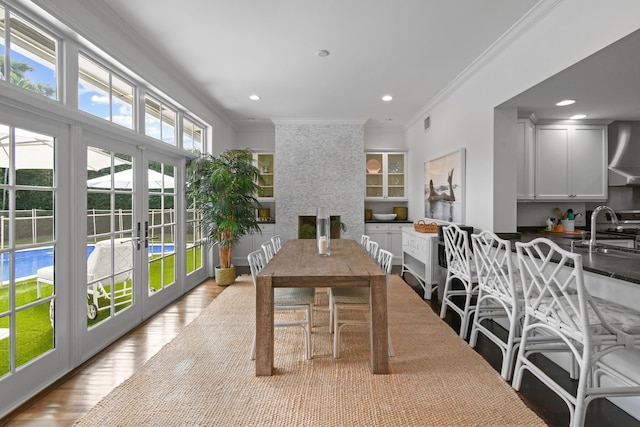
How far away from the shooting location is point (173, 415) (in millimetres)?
1812

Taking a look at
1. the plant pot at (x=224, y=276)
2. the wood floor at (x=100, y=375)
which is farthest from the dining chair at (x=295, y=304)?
the plant pot at (x=224, y=276)

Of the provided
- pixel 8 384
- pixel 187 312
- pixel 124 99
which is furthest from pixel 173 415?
pixel 124 99

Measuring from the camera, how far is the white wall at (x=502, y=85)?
2.12 m

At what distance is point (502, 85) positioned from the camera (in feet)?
10.4

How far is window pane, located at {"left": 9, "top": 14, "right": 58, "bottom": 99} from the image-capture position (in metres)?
1.96

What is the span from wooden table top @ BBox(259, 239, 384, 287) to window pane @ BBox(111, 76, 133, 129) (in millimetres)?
1914

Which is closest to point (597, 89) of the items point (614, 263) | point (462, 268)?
point (614, 263)

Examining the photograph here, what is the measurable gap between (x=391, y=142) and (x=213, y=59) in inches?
164

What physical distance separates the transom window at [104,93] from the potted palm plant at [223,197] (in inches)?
53.4

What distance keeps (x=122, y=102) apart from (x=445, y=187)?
396cm

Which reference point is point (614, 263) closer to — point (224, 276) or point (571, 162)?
point (571, 162)

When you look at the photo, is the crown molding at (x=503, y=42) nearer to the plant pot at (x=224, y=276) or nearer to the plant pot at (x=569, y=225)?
the plant pot at (x=569, y=225)

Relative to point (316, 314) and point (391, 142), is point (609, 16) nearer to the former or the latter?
point (316, 314)

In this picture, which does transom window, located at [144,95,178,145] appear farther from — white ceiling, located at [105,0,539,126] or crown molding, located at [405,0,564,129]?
crown molding, located at [405,0,564,129]
